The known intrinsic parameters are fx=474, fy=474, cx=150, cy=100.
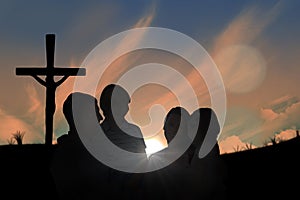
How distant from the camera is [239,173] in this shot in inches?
396

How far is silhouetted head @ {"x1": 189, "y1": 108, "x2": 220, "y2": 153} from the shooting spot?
7082mm

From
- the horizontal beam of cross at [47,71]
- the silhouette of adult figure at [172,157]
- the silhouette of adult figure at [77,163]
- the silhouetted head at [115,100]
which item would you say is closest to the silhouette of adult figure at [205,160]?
the silhouette of adult figure at [172,157]

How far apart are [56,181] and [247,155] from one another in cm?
510

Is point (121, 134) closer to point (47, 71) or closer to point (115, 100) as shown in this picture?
point (115, 100)

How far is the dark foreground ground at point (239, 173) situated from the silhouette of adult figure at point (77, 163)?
0.27 meters

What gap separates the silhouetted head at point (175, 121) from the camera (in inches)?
272

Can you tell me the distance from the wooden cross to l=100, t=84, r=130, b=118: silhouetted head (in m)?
4.45

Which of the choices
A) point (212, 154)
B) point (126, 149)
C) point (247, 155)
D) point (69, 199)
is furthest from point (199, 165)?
point (247, 155)

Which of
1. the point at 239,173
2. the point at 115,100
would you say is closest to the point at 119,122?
the point at 115,100

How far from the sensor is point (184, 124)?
6.93 meters

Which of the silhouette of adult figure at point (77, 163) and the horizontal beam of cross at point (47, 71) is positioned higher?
the horizontal beam of cross at point (47, 71)

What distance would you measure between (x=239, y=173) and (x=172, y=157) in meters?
3.53

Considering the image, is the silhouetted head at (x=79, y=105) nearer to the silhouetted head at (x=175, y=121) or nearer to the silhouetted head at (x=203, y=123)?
the silhouetted head at (x=175, y=121)

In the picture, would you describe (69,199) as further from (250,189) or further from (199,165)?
(250,189)
